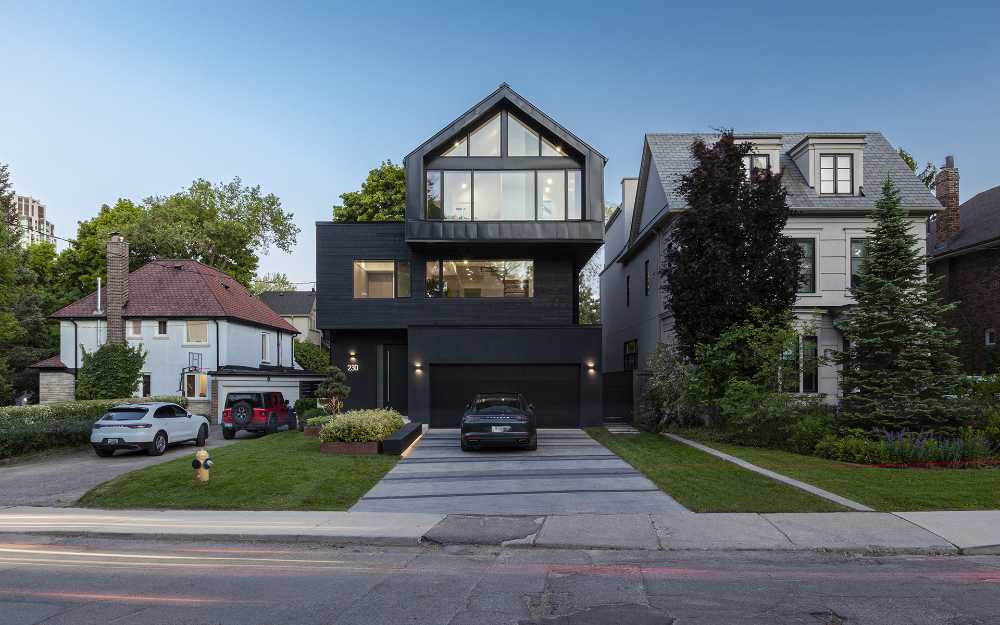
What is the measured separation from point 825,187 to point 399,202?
90.2ft

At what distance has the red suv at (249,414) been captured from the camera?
2458cm

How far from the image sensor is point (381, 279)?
26.3 metres

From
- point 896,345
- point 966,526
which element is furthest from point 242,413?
point 966,526

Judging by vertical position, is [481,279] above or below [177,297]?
A: above

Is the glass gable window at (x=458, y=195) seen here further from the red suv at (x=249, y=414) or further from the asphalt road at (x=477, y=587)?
the asphalt road at (x=477, y=587)

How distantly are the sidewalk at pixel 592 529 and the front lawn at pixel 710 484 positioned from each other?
503mm

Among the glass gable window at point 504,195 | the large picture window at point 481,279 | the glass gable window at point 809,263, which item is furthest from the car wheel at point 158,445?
the glass gable window at point 809,263

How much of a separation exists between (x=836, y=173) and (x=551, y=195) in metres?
10.8

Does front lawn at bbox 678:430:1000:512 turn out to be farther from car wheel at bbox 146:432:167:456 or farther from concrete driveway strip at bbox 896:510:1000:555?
car wheel at bbox 146:432:167:456

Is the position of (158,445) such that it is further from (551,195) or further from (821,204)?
(821,204)

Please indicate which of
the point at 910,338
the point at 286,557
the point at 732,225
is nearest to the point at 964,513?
the point at 910,338

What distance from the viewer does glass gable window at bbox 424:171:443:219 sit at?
82.7 ft

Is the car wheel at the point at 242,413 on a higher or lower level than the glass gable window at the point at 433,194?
lower

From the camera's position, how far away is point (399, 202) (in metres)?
44.9
